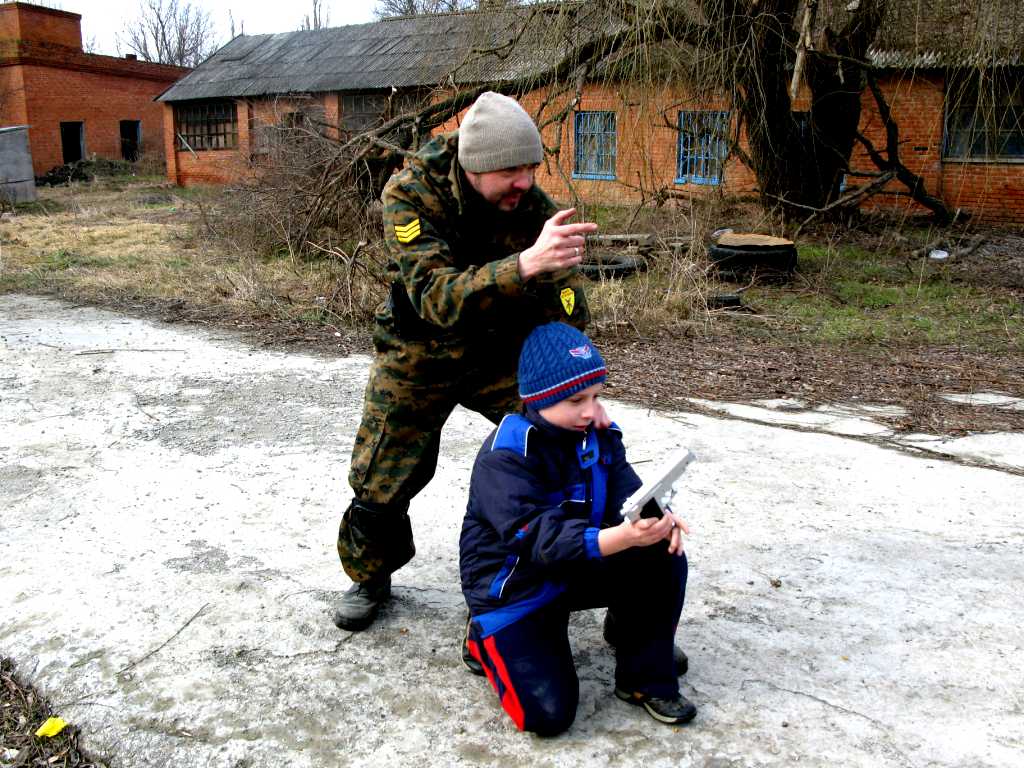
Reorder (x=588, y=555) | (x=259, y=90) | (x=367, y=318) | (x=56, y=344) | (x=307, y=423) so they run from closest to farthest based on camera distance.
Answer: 1. (x=588, y=555)
2. (x=307, y=423)
3. (x=56, y=344)
4. (x=367, y=318)
5. (x=259, y=90)

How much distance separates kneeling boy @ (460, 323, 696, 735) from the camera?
237 centimetres

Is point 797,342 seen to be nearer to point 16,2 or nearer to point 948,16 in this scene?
point 948,16

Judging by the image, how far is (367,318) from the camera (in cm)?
788

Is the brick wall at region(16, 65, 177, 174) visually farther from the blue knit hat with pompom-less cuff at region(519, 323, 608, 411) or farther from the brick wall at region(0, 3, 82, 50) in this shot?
the blue knit hat with pompom-less cuff at region(519, 323, 608, 411)

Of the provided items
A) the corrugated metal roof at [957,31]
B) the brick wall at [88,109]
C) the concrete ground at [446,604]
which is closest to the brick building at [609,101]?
the corrugated metal roof at [957,31]

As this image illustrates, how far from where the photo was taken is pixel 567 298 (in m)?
2.81

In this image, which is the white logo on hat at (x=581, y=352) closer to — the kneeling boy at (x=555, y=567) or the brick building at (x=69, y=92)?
the kneeling boy at (x=555, y=567)

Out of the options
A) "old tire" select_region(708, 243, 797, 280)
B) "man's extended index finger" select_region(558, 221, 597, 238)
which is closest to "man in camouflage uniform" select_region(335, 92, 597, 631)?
"man's extended index finger" select_region(558, 221, 597, 238)

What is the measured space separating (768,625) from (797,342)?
500cm

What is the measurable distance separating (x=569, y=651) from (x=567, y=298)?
1045mm

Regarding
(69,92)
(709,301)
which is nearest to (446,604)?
(709,301)

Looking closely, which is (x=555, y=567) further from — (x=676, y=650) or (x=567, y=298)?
(x=567, y=298)

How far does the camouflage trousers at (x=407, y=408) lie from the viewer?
9.39 ft

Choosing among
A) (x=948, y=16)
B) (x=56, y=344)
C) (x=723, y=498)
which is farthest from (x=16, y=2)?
(x=723, y=498)
